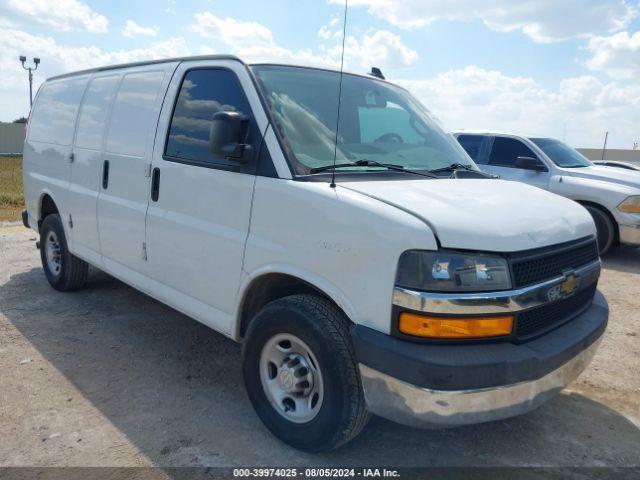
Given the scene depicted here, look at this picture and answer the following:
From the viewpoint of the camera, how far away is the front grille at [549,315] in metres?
2.58

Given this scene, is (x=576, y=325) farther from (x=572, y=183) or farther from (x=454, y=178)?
(x=572, y=183)

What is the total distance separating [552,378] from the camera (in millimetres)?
2645

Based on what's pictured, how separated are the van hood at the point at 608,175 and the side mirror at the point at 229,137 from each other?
277 inches

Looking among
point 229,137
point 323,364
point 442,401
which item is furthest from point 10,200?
point 442,401

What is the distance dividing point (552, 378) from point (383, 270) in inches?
40.9

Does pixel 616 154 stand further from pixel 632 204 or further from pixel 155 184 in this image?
pixel 155 184

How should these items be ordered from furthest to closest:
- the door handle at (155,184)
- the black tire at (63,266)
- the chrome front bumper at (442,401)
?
the black tire at (63,266), the door handle at (155,184), the chrome front bumper at (442,401)

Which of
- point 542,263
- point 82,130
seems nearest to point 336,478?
point 542,263

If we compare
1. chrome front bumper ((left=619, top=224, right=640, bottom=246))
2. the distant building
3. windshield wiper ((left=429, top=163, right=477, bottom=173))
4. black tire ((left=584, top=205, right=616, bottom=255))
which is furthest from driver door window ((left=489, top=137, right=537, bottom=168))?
the distant building

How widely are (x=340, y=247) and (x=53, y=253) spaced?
438 cm

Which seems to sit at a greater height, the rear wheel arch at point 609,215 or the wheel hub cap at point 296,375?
the rear wheel arch at point 609,215

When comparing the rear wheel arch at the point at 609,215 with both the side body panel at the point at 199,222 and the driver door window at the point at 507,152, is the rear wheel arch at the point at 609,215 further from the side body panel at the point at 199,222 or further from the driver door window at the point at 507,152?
the side body panel at the point at 199,222

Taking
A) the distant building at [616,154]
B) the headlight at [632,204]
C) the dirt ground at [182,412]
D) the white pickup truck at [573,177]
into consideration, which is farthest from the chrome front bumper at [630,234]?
the distant building at [616,154]

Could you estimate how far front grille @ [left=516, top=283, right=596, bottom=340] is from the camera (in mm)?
2584
